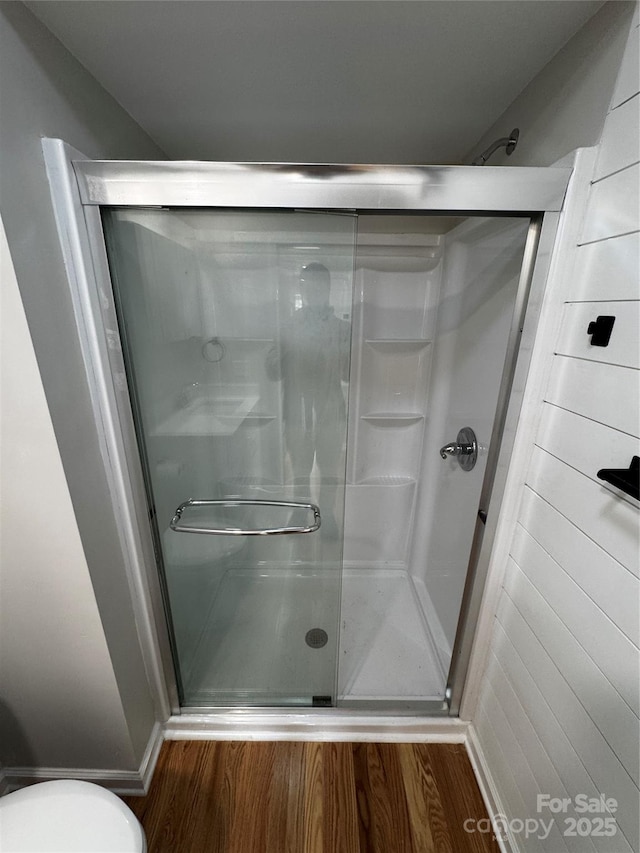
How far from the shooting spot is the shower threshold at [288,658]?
1361mm

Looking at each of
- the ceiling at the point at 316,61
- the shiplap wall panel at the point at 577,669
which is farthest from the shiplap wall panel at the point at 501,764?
the ceiling at the point at 316,61

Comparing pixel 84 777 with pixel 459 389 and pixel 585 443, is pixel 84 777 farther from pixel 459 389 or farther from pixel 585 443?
pixel 459 389

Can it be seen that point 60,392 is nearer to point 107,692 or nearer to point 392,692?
point 107,692

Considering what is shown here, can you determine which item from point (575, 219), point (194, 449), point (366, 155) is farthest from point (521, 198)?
point (194, 449)

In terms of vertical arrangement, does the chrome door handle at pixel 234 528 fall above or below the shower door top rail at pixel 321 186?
below

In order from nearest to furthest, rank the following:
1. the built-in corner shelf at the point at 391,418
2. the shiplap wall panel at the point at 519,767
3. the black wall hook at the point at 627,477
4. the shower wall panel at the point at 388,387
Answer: the black wall hook at the point at 627,477, the shiplap wall panel at the point at 519,767, the shower wall panel at the point at 388,387, the built-in corner shelf at the point at 391,418

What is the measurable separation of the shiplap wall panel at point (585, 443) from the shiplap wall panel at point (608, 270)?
0.26 meters

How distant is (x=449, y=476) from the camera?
1.60m

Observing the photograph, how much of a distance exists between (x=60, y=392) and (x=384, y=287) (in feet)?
4.86

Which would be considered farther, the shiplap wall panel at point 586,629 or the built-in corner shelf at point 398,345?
the built-in corner shelf at point 398,345

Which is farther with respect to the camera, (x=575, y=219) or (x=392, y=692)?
(x=392, y=692)

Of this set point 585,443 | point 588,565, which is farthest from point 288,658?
point 585,443

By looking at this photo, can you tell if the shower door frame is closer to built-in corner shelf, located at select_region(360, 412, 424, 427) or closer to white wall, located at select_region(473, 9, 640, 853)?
white wall, located at select_region(473, 9, 640, 853)

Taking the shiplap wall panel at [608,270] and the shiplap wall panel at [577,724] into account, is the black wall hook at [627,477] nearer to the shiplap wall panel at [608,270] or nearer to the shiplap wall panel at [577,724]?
the shiplap wall panel at [608,270]
